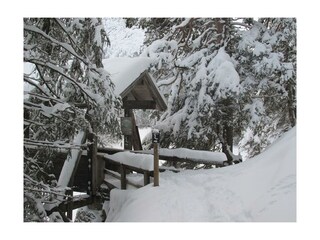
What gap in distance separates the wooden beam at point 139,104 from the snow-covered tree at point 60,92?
1582mm

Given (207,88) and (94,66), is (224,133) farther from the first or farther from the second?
(94,66)

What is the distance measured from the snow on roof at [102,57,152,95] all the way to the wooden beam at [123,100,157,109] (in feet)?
1.63

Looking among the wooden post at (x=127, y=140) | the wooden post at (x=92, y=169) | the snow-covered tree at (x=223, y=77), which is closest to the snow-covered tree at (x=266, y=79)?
the snow-covered tree at (x=223, y=77)

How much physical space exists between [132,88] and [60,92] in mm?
1563

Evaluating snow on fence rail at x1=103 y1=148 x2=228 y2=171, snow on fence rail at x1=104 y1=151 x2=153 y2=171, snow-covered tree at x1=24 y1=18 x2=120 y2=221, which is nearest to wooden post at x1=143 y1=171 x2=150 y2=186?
snow on fence rail at x1=104 y1=151 x2=153 y2=171

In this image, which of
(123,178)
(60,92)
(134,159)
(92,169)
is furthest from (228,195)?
(92,169)

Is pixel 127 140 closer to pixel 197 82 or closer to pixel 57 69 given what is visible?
pixel 197 82

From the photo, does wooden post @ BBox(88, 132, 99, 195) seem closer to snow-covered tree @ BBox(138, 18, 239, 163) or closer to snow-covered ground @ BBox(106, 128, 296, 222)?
snow-covered ground @ BBox(106, 128, 296, 222)

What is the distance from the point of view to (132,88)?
17.3ft
